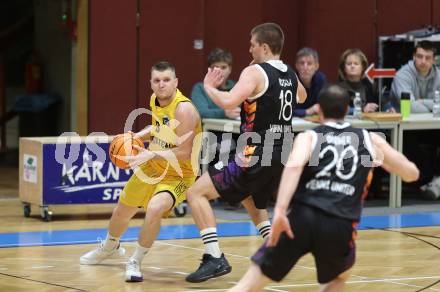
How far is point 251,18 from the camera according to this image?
13.5 m

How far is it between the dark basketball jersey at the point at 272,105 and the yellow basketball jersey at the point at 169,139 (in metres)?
0.54

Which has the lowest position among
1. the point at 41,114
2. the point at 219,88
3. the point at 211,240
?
the point at 211,240

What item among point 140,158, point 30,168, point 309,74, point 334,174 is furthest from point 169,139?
point 309,74

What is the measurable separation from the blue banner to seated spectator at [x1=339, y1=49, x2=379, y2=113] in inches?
111

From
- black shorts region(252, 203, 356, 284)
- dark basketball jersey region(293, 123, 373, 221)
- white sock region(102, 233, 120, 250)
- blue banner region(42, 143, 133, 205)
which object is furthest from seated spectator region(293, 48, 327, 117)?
black shorts region(252, 203, 356, 284)

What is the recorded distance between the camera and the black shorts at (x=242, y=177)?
8008 mm

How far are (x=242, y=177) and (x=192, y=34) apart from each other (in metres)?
5.27

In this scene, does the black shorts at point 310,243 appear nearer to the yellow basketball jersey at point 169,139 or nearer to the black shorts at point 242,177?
the black shorts at point 242,177

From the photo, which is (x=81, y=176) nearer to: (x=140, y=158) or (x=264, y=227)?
(x=140, y=158)

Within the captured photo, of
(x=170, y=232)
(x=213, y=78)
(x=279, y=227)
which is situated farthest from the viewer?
(x=170, y=232)

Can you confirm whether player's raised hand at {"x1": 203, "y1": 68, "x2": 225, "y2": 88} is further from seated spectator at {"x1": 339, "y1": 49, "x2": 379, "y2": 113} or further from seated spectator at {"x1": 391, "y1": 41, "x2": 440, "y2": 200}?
seated spectator at {"x1": 391, "y1": 41, "x2": 440, "y2": 200}

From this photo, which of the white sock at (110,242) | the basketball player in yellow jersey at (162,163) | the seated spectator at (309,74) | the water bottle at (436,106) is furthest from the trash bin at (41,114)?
the basketball player in yellow jersey at (162,163)

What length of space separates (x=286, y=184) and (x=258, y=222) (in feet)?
8.56

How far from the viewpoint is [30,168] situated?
11047mm
